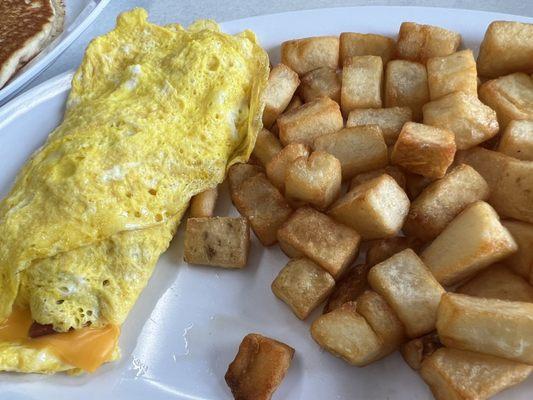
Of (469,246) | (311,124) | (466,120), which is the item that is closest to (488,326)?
(469,246)

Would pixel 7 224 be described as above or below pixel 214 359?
above

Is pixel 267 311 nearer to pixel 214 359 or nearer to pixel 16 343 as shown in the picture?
pixel 214 359

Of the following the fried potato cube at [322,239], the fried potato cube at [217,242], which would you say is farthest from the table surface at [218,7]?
the fried potato cube at [322,239]

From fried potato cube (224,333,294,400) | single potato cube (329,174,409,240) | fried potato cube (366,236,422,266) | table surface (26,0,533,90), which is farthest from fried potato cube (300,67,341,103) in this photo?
fried potato cube (224,333,294,400)

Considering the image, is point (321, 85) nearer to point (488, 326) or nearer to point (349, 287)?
point (349, 287)

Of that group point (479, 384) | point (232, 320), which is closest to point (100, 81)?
point (232, 320)

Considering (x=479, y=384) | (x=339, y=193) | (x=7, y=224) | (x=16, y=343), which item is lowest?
(x=479, y=384)

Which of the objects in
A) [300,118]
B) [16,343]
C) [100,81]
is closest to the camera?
[16,343]
